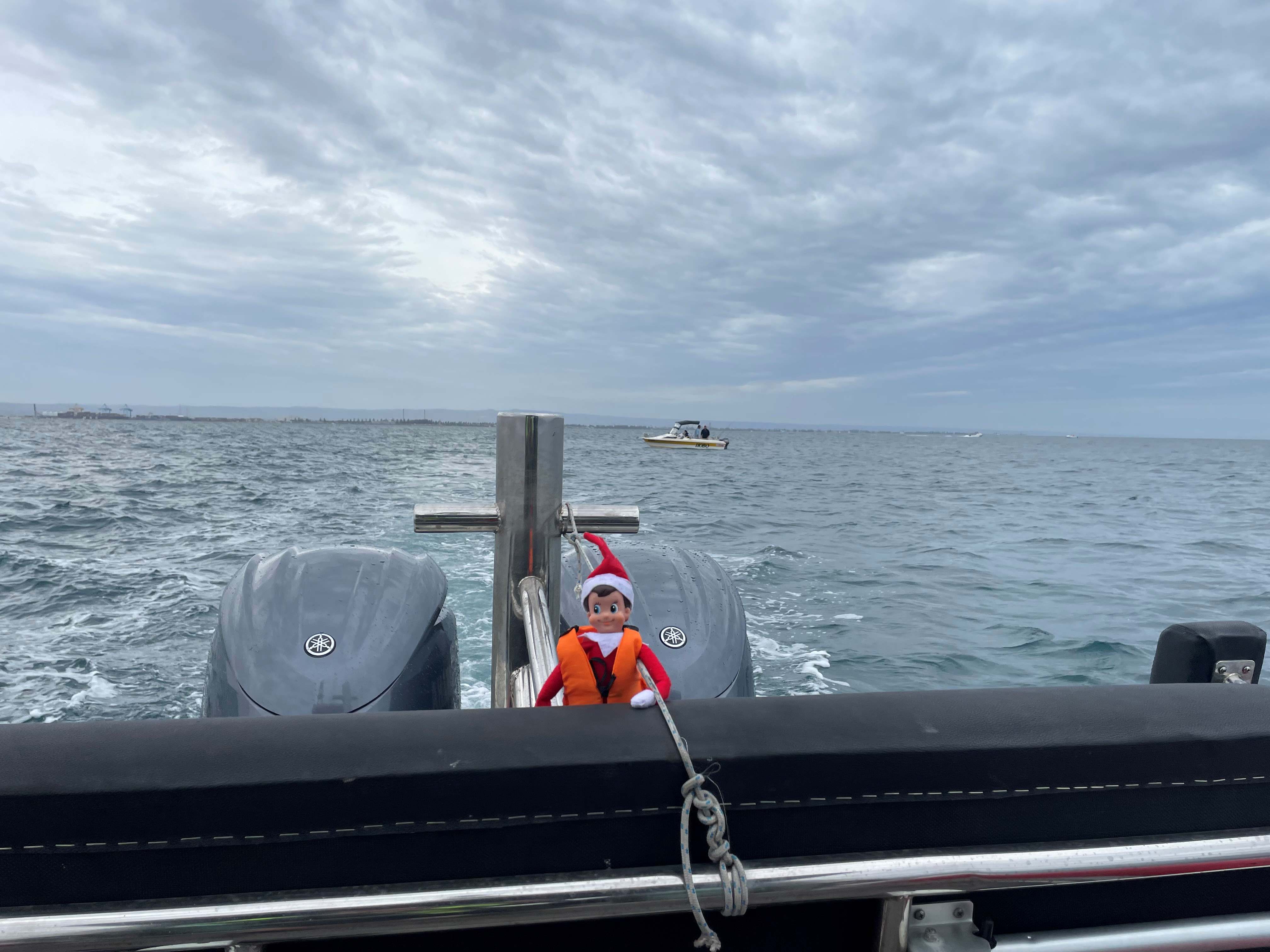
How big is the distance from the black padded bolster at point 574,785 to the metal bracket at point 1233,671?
0.36 m

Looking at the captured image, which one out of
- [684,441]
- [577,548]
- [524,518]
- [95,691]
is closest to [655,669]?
[577,548]

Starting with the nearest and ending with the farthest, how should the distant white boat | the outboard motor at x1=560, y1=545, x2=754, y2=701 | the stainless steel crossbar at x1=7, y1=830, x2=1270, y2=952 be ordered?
1. the stainless steel crossbar at x1=7, y1=830, x2=1270, y2=952
2. the outboard motor at x1=560, y1=545, x2=754, y2=701
3. the distant white boat

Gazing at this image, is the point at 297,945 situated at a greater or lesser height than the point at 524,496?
lesser

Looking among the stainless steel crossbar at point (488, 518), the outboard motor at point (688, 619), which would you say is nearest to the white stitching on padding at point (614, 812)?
the outboard motor at point (688, 619)

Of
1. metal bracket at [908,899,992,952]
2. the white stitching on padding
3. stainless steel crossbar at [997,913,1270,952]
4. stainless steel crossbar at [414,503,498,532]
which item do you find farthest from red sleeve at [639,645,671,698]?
stainless steel crossbar at [414,503,498,532]

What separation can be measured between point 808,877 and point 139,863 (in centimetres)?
96

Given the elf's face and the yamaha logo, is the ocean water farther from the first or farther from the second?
the elf's face

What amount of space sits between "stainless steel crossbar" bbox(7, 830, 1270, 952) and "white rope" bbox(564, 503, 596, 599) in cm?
124

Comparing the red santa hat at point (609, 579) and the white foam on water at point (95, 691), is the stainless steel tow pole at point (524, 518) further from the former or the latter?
the white foam on water at point (95, 691)

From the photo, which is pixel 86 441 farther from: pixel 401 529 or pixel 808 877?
pixel 808 877

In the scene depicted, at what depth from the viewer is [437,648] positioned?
2717 millimetres

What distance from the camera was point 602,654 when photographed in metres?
1.92

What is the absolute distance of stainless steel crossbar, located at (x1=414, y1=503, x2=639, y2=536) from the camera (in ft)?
9.37

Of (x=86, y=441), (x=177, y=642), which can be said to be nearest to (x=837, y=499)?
(x=177, y=642)
